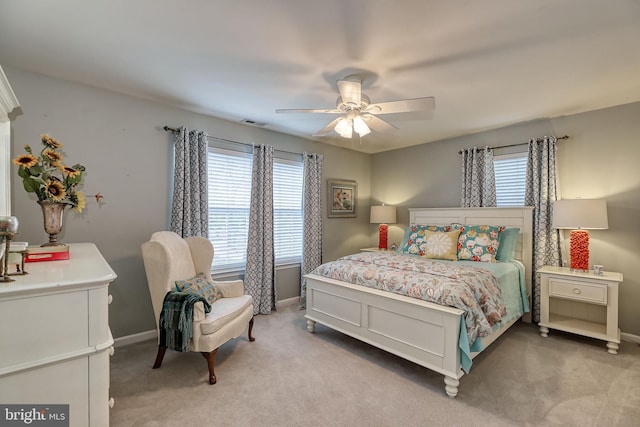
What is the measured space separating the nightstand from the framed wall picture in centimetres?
281

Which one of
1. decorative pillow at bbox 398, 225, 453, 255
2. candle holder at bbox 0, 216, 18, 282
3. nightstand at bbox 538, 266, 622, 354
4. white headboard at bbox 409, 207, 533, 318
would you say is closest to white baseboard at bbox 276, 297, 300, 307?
decorative pillow at bbox 398, 225, 453, 255

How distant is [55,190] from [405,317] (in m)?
2.70

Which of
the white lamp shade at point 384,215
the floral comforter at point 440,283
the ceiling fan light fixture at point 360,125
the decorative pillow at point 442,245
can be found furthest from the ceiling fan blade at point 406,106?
the white lamp shade at point 384,215

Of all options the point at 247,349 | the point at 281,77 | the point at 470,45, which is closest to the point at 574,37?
the point at 470,45

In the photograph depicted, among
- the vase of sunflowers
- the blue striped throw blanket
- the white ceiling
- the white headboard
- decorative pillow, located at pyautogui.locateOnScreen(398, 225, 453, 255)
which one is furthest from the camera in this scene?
decorative pillow, located at pyautogui.locateOnScreen(398, 225, 453, 255)

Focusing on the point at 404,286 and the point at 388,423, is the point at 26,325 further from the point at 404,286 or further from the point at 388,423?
the point at 404,286

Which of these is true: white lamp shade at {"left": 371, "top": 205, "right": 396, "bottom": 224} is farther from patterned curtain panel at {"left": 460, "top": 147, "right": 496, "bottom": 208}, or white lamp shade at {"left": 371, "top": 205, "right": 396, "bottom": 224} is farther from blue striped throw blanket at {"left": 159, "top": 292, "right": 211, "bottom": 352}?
blue striped throw blanket at {"left": 159, "top": 292, "right": 211, "bottom": 352}

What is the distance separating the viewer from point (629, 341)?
10.0 ft

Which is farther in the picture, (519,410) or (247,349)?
(247,349)

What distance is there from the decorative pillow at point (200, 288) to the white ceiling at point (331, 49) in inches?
71.4

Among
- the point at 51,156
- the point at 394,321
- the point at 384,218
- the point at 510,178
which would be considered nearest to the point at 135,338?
the point at 51,156

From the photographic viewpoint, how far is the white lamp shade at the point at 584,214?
295 centimetres

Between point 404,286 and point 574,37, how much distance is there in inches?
84.4

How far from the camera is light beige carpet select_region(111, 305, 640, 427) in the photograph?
6.37 ft
